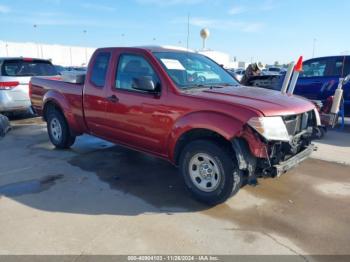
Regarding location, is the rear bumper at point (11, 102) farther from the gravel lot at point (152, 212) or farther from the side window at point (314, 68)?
the side window at point (314, 68)

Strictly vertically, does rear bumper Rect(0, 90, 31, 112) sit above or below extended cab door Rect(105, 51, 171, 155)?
below

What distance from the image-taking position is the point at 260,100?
374cm

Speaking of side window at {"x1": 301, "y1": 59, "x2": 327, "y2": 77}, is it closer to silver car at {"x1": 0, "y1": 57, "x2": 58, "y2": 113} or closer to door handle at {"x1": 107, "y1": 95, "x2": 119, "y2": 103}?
door handle at {"x1": 107, "y1": 95, "x2": 119, "y2": 103}

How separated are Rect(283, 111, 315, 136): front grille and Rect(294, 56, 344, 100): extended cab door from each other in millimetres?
4734

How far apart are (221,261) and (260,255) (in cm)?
38

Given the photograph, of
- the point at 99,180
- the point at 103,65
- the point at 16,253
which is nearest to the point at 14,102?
the point at 103,65

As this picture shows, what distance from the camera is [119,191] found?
14.0 ft

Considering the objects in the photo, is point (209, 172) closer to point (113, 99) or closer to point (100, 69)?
point (113, 99)

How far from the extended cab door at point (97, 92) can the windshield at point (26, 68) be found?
4.78 meters

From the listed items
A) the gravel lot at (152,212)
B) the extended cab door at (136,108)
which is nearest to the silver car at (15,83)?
the gravel lot at (152,212)

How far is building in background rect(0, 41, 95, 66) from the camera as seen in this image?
55844mm

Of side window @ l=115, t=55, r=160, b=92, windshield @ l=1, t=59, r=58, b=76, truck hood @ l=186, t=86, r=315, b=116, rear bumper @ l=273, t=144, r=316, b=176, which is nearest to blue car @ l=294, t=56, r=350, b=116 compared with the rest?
truck hood @ l=186, t=86, r=315, b=116

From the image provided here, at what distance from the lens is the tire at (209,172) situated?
3.61m

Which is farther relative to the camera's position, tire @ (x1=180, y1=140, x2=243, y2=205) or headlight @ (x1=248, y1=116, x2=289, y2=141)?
tire @ (x1=180, y1=140, x2=243, y2=205)
